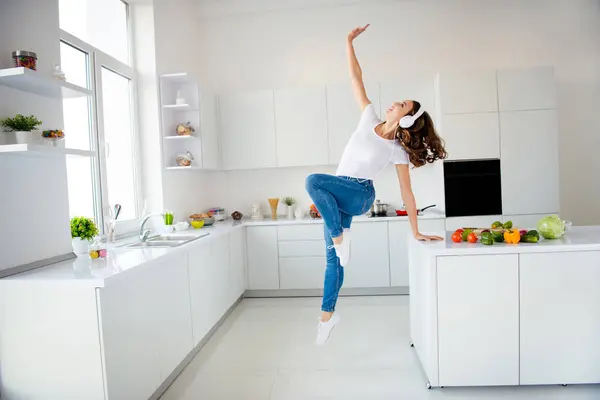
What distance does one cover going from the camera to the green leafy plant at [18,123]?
2.10 metres

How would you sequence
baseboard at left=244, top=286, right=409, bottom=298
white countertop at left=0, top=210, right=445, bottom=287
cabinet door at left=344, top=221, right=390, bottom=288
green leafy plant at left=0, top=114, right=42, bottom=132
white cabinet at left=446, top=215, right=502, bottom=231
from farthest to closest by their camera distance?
baseboard at left=244, top=286, right=409, bottom=298 → cabinet door at left=344, top=221, right=390, bottom=288 → white cabinet at left=446, top=215, right=502, bottom=231 → green leafy plant at left=0, top=114, right=42, bottom=132 → white countertop at left=0, top=210, right=445, bottom=287

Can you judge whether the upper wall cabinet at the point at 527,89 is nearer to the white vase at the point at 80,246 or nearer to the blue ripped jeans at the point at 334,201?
the blue ripped jeans at the point at 334,201

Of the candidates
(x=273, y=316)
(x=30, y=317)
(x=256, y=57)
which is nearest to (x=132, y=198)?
(x=273, y=316)

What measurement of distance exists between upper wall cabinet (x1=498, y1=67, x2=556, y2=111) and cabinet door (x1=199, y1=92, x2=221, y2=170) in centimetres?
298

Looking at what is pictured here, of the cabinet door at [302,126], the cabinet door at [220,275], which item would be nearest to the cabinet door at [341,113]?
the cabinet door at [302,126]

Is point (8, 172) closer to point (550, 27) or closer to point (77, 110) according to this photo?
point (77, 110)

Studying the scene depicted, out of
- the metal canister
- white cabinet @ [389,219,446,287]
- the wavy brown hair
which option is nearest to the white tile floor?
white cabinet @ [389,219,446,287]

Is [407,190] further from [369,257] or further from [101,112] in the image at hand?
[101,112]

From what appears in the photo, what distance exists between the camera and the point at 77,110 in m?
3.15

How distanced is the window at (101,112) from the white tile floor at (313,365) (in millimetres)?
1354

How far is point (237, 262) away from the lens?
14.2 ft

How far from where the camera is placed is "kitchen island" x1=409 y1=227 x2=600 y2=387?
2346 millimetres

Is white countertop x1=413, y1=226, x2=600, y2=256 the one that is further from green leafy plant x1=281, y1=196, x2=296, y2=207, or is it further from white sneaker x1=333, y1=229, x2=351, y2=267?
green leafy plant x1=281, y1=196, x2=296, y2=207

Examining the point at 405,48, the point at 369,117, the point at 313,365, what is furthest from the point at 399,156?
the point at 405,48
